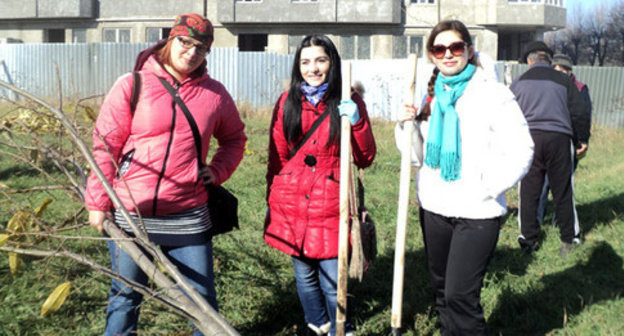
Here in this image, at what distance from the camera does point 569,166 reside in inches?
234

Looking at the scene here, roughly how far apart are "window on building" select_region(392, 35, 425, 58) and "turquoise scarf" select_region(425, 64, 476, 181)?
29.0 meters

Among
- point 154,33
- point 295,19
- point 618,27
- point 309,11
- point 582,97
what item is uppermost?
point 618,27

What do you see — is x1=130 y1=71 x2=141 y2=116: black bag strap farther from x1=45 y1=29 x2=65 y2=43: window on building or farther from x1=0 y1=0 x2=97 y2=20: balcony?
x1=45 y1=29 x2=65 y2=43: window on building

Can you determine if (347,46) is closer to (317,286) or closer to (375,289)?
(375,289)

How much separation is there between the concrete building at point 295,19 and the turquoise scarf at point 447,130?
2783 centimetres

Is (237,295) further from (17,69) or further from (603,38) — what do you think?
(603,38)

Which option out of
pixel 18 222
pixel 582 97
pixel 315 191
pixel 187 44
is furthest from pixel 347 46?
pixel 18 222

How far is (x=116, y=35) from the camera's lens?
32188 millimetres

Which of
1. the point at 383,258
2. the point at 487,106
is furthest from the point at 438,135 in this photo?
the point at 383,258

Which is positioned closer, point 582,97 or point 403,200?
point 403,200

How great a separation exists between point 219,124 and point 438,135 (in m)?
1.12

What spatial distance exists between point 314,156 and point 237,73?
16998 mm

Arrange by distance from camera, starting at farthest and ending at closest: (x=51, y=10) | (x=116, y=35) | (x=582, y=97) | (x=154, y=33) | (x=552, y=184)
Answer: (x=51, y=10) → (x=116, y=35) → (x=154, y=33) → (x=582, y=97) → (x=552, y=184)

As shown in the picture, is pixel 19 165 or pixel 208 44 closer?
pixel 208 44
